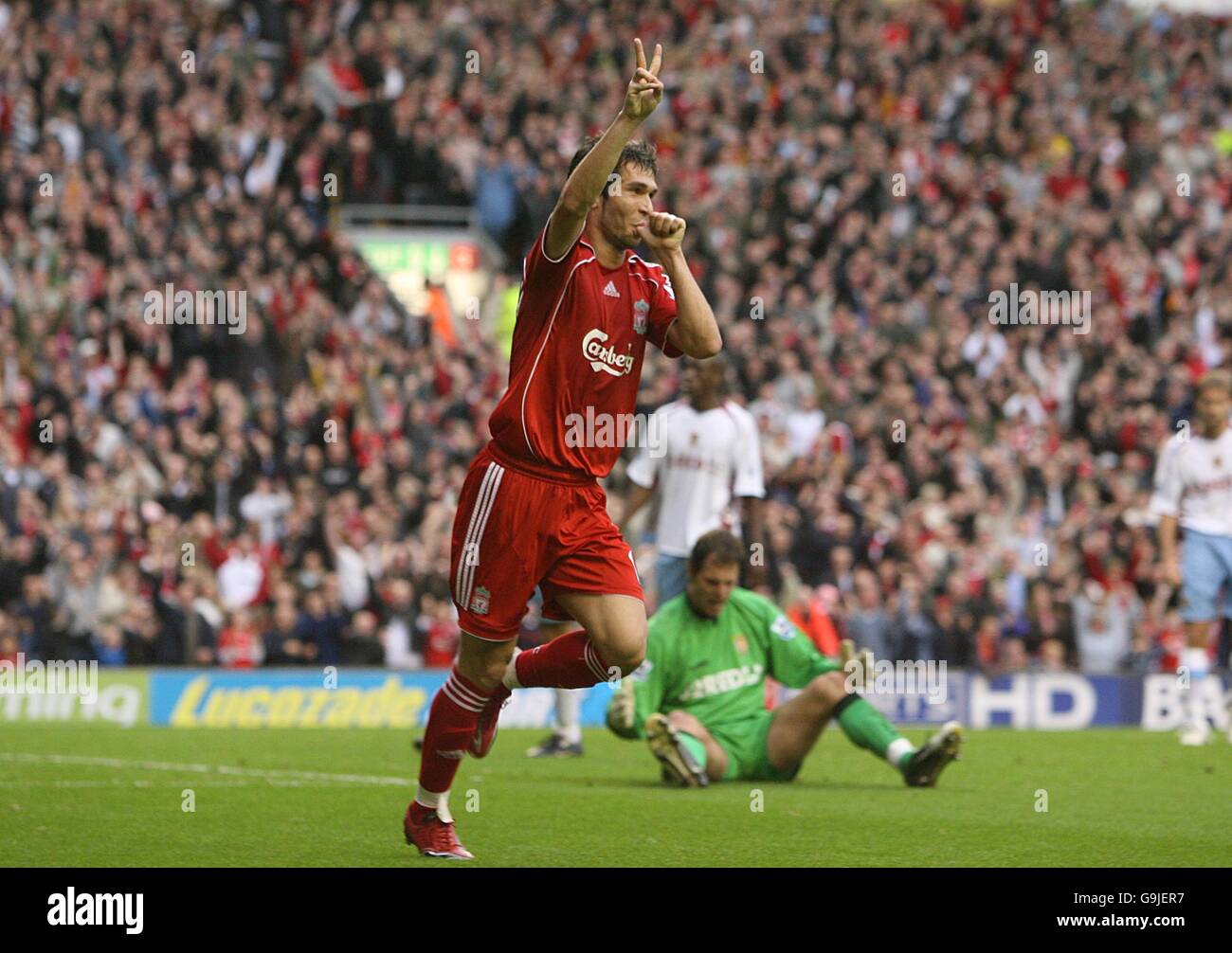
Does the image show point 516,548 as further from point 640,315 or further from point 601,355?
point 640,315

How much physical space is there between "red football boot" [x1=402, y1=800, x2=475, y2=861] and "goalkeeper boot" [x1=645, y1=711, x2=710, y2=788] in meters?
2.47

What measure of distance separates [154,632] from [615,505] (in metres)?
4.65

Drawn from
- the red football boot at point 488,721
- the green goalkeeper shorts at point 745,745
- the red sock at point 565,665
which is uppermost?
the red sock at point 565,665

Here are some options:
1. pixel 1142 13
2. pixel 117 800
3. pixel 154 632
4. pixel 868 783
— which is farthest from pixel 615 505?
pixel 1142 13

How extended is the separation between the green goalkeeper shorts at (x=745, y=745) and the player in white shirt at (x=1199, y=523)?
4.45 meters

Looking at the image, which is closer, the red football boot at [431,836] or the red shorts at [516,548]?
the red shorts at [516,548]

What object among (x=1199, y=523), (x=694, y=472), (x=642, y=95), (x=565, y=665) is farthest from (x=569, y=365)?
(x=1199, y=523)

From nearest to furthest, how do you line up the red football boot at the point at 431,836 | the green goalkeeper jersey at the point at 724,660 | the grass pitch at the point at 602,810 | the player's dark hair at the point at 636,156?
1. the player's dark hair at the point at 636,156
2. the red football boot at the point at 431,836
3. the grass pitch at the point at 602,810
4. the green goalkeeper jersey at the point at 724,660

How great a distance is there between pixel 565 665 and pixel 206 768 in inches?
182

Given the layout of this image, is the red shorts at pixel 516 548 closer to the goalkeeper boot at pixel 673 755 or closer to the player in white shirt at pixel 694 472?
the goalkeeper boot at pixel 673 755

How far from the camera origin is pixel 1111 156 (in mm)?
27047

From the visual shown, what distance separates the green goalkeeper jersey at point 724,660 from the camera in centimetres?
1091

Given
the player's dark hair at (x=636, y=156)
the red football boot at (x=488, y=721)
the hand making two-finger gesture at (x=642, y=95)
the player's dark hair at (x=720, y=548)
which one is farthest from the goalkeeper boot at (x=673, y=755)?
→ the hand making two-finger gesture at (x=642, y=95)

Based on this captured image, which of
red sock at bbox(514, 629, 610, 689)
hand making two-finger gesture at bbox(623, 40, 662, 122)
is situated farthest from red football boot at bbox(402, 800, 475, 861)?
hand making two-finger gesture at bbox(623, 40, 662, 122)
